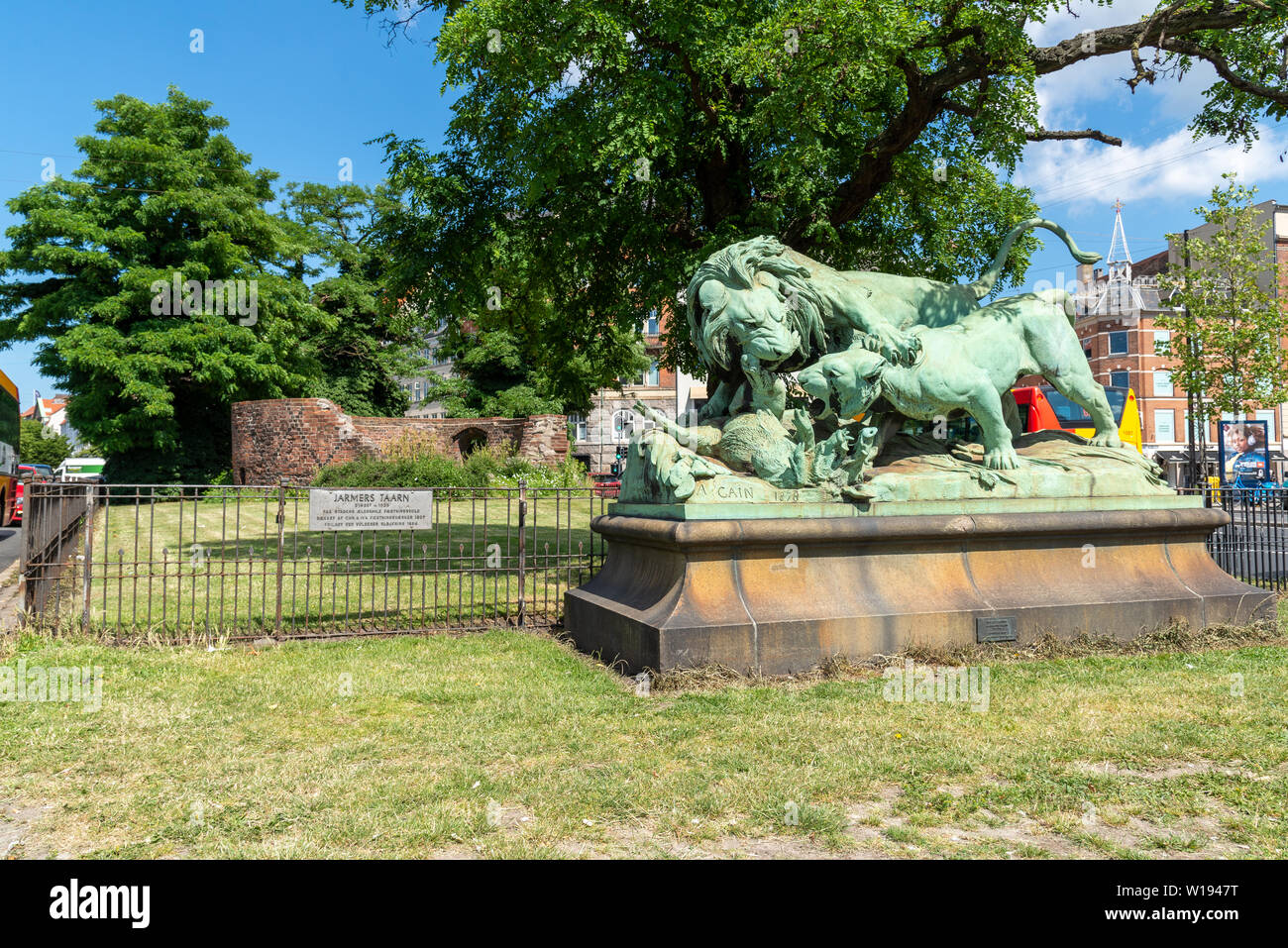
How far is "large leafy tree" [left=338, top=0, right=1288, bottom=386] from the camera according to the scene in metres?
10.4

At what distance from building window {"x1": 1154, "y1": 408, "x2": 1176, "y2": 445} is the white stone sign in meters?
54.9

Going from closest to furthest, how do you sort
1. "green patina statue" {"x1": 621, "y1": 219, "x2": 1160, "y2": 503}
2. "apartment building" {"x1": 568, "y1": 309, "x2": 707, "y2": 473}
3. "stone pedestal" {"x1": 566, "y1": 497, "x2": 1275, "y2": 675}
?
"stone pedestal" {"x1": 566, "y1": 497, "x2": 1275, "y2": 675} < "green patina statue" {"x1": 621, "y1": 219, "x2": 1160, "y2": 503} < "apartment building" {"x1": 568, "y1": 309, "x2": 707, "y2": 473}

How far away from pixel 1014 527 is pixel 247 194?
→ 35865 mm

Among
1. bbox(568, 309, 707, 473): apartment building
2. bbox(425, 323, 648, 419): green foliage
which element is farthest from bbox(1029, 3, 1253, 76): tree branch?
bbox(568, 309, 707, 473): apartment building

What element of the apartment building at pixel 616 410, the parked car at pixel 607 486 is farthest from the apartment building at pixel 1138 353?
the parked car at pixel 607 486

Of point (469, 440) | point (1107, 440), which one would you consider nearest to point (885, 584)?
point (1107, 440)

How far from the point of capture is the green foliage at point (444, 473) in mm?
28328

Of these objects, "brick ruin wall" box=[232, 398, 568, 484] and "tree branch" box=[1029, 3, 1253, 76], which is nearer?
Answer: "tree branch" box=[1029, 3, 1253, 76]

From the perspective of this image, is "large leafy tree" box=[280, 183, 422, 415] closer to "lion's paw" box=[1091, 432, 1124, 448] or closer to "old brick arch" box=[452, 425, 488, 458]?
"old brick arch" box=[452, 425, 488, 458]

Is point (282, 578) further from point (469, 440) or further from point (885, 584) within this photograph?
point (469, 440)

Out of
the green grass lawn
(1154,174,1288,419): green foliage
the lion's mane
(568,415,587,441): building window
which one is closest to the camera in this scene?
the green grass lawn

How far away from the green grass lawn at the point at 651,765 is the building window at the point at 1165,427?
53150 millimetres

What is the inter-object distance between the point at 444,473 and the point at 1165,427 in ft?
149

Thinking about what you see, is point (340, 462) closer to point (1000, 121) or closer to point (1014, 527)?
point (1000, 121)
